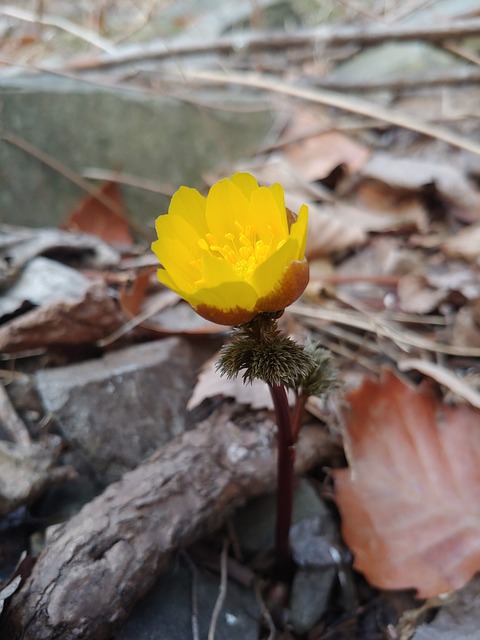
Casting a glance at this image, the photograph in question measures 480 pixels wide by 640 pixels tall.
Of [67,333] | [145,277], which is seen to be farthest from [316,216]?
[67,333]

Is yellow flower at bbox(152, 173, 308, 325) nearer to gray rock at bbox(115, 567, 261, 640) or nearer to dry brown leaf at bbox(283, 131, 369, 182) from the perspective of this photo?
gray rock at bbox(115, 567, 261, 640)

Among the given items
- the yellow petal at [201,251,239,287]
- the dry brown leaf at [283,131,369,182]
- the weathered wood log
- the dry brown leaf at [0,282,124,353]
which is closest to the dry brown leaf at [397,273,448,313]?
the weathered wood log

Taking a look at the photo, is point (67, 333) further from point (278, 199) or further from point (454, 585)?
point (454, 585)

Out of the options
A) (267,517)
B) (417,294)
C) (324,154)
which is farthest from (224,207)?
(324,154)

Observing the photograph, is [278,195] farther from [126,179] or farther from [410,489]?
[126,179]

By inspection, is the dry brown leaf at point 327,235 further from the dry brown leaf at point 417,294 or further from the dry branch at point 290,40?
the dry branch at point 290,40

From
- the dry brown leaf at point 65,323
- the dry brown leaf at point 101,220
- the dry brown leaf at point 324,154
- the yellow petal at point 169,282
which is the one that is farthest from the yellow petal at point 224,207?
the dry brown leaf at point 324,154
